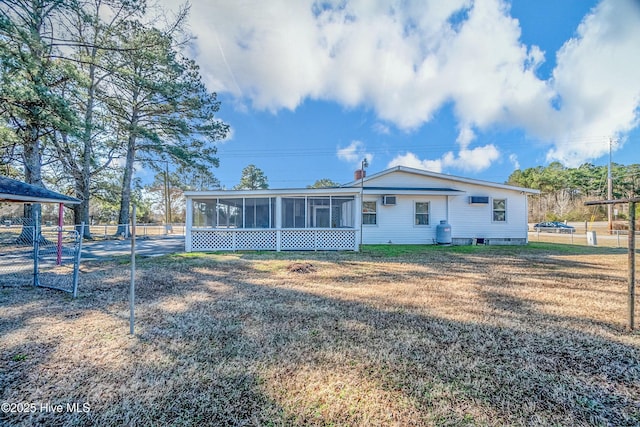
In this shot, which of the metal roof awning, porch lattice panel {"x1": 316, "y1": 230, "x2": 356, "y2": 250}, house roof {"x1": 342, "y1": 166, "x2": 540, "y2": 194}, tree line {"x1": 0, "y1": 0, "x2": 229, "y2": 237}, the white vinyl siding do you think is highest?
tree line {"x1": 0, "y1": 0, "x2": 229, "y2": 237}

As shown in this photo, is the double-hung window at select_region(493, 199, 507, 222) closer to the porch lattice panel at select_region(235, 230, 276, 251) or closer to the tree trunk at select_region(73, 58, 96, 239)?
the porch lattice panel at select_region(235, 230, 276, 251)

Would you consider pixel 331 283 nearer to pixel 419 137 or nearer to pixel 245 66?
pixel 245 66

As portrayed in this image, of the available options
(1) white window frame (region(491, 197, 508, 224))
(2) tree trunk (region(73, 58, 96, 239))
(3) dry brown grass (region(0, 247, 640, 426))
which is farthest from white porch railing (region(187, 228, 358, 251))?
(1) white window frame (region(491, 197, 508, 224))

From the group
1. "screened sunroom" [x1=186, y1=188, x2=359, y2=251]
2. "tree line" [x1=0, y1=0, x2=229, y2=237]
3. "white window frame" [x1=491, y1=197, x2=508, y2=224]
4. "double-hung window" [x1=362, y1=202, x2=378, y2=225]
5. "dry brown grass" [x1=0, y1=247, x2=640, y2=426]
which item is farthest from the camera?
"white window frame" [x1=491, y1=197, x2=508, y2=224]

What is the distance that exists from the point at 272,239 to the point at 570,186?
52.4 metres

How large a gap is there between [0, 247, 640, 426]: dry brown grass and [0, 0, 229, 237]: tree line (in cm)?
782

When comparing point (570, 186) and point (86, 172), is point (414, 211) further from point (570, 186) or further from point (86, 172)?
point (570, 186)

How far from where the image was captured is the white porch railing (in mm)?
11445

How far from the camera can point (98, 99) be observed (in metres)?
14.4

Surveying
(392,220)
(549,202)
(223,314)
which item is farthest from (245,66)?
(549,202)

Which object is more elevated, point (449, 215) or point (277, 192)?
point (277, 192)

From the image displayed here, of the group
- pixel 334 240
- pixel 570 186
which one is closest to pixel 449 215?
pixel 334 240

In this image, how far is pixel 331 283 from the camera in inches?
234

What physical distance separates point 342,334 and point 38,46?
12317 millimetres
